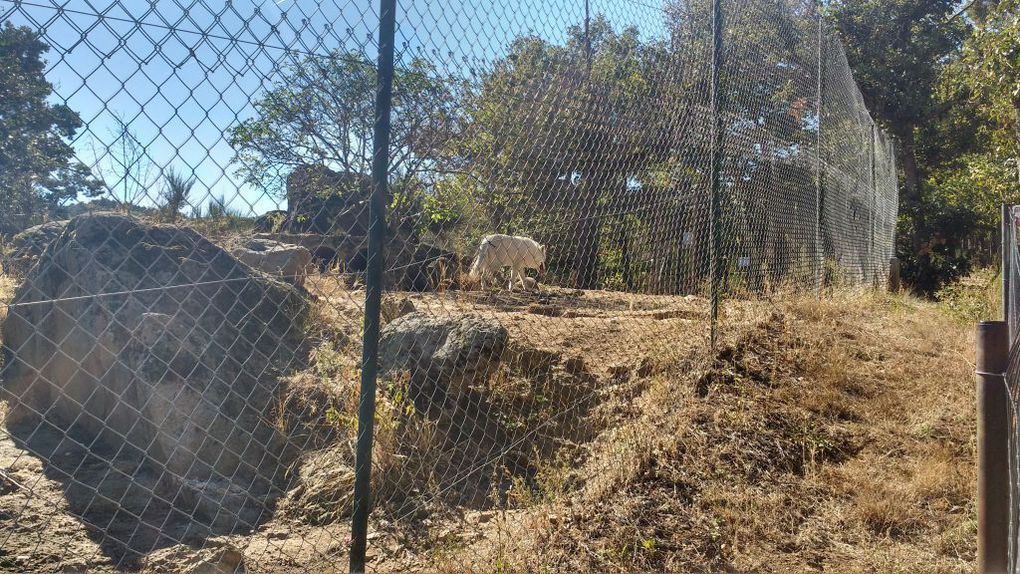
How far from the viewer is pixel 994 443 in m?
1.65

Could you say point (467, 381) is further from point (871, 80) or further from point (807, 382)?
point (871, 80)

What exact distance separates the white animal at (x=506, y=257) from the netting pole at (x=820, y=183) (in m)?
2.95

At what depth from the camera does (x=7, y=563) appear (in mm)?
2488

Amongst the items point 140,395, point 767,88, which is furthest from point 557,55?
point 767,88

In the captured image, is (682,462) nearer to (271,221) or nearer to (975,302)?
(271,221)

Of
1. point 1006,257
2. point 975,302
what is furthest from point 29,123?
point 975,302

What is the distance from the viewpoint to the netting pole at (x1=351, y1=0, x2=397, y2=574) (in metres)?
2.12

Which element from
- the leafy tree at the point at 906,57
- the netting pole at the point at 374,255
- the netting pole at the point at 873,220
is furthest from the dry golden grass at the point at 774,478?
the leafy tree at the point at 906,57

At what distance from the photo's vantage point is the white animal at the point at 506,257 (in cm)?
491

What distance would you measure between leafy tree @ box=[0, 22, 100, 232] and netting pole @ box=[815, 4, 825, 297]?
6.76 m

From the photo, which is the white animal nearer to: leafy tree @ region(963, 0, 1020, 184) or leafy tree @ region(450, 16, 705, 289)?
leafy tree @ region(450, 16, 705, 289)

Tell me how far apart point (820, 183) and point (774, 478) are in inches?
187

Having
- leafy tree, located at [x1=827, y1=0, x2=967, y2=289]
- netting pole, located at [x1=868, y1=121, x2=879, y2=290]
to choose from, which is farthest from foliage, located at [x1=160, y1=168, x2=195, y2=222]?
leafy tree, located at [x1=827, y1=0, x2=967, y2=289]

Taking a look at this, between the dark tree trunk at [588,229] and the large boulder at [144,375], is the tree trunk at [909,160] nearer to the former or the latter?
the dark tree trunk at [588,229]
